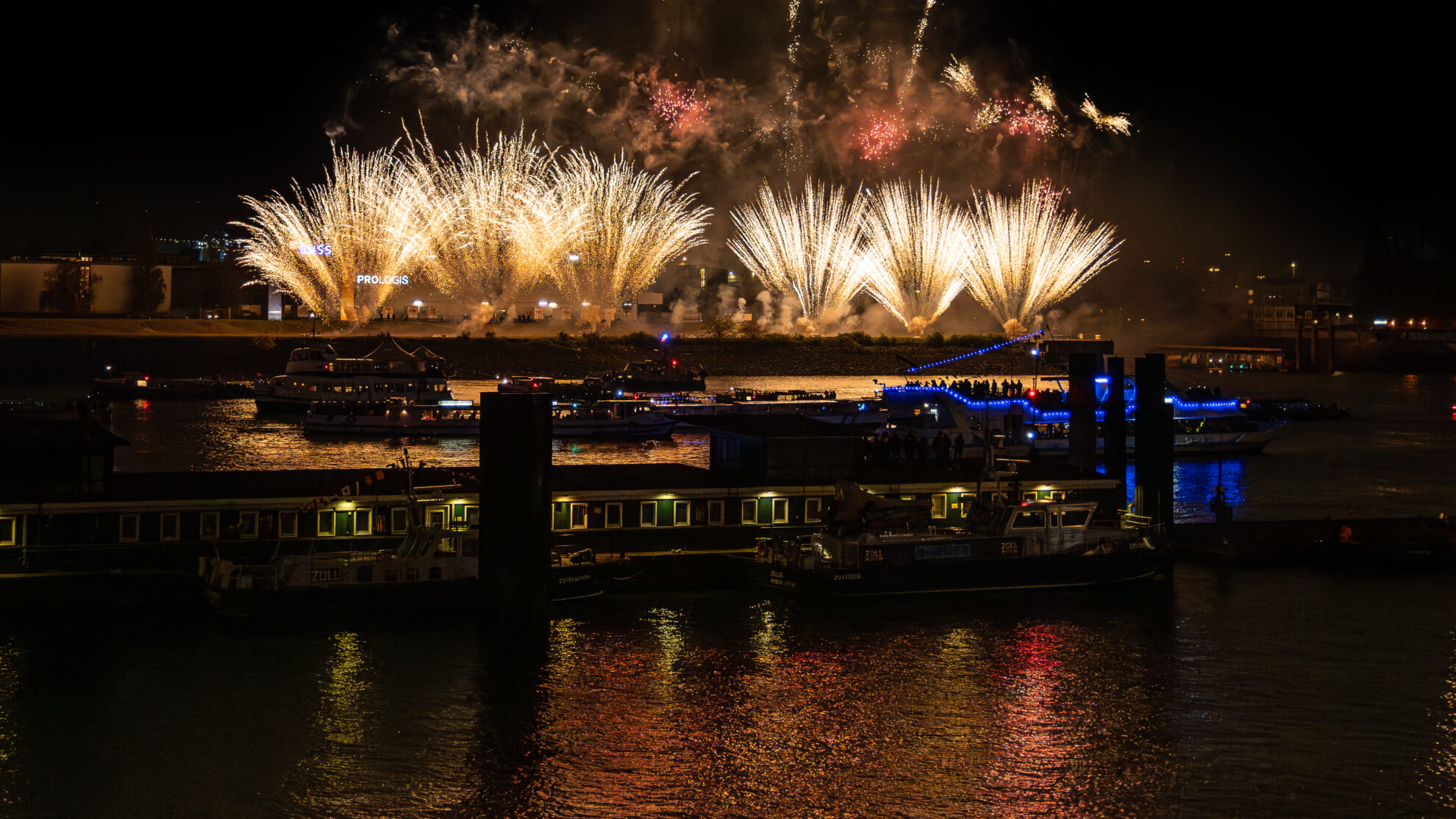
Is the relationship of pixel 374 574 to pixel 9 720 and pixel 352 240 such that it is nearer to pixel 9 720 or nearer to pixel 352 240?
pixel 9 720

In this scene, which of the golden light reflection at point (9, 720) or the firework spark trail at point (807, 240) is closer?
the golden light reflection at point (9, 720)

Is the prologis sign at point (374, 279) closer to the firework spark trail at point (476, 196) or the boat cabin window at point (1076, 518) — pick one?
the firework spark trail at point (476, 196)

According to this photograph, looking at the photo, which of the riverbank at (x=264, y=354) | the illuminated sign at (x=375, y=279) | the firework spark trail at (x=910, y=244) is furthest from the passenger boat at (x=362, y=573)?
the illuminated sign at (x=375, y=279)

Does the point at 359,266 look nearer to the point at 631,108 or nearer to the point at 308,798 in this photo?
the point at 631,108

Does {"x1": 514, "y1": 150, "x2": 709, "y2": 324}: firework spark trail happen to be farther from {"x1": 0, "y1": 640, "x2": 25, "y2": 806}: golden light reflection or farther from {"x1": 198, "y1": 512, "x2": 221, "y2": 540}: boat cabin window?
{"x1": 0, "y1": 640, "x2": 25, "y2": 806}: golden light reflection

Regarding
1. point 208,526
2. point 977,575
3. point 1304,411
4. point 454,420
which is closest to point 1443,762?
point 977,575

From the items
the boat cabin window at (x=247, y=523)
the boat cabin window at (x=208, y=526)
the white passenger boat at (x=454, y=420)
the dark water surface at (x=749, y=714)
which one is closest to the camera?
the dark water surface at (x=749, y=714)
